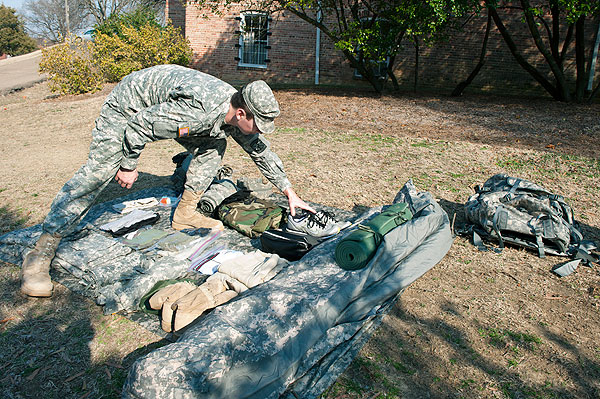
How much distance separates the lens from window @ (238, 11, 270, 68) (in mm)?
18156

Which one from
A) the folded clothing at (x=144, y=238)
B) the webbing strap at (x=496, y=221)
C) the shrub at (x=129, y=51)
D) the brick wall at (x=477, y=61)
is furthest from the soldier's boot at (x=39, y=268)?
the brick wall at (x=477, y=61)

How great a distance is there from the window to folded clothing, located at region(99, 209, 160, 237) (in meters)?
14.9

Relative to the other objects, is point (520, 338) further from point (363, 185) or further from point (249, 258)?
point (363, 185)

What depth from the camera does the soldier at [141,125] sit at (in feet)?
11.8

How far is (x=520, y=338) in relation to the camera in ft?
10.4

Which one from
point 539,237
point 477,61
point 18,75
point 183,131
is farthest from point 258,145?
point 18,75

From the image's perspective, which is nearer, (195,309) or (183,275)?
(195,309)

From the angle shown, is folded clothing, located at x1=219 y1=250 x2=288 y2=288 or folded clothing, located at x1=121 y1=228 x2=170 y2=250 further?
folded clothing, located at x1=121 y1=228 x2=170 y2=250

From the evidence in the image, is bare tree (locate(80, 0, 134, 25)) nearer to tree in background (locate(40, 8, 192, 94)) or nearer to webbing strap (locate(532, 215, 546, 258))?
tree in background (locate(40, 8, 192, 94))

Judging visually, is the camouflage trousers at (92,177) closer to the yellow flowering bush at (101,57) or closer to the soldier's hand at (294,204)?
the soldier's hand at (294,204)

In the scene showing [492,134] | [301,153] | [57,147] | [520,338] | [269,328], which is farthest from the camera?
[492,134]

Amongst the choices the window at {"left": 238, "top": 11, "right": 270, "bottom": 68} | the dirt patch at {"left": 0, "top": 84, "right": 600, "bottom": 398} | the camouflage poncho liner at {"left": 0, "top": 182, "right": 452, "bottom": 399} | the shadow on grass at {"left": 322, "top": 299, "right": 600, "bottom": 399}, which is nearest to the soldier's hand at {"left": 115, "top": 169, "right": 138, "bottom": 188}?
the camouflage poncho liner at {"left": 0, "top": 182, "right": 452, "bottom": 399}

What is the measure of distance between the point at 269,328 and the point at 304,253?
1.24m

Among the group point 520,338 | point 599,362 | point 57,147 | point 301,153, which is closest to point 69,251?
point 520,338
